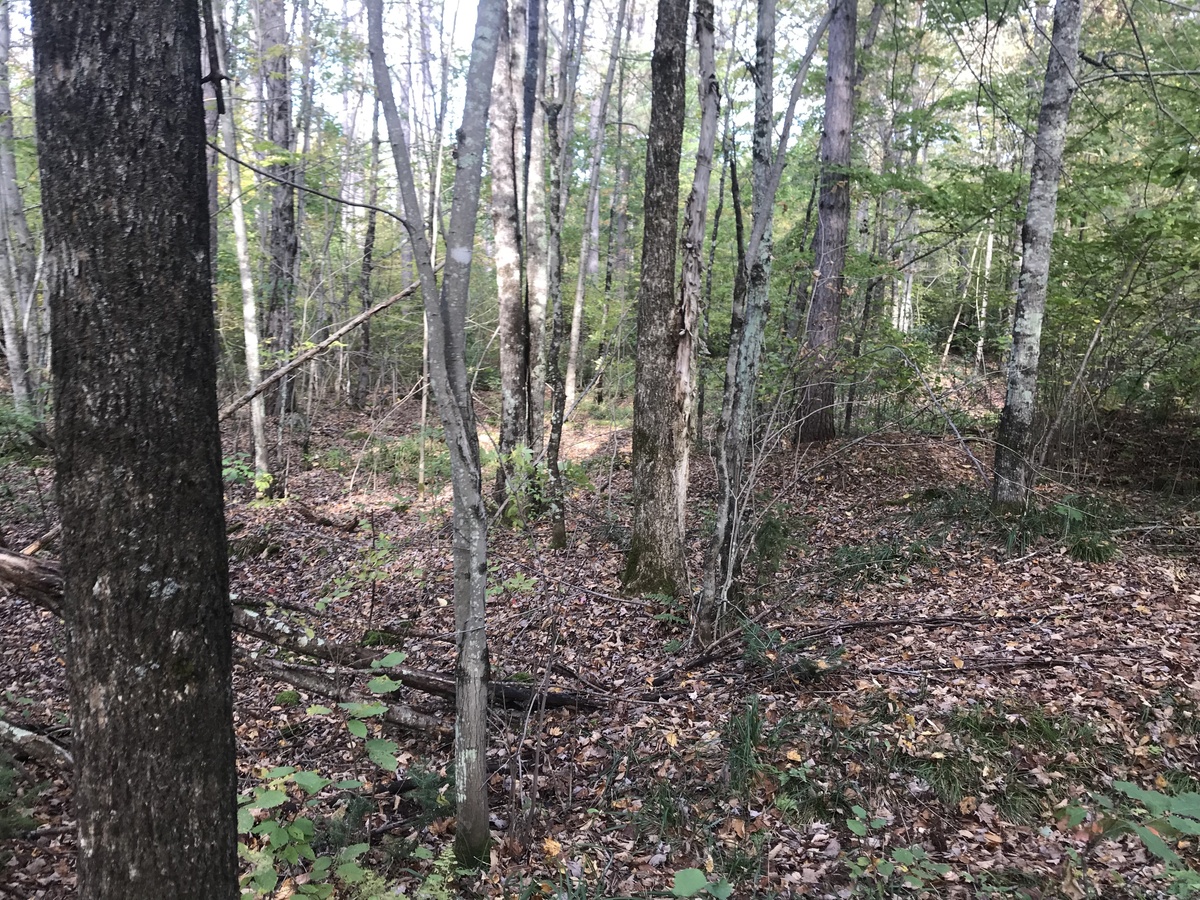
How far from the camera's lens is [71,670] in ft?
7.06

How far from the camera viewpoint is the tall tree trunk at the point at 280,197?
11219 millimetres

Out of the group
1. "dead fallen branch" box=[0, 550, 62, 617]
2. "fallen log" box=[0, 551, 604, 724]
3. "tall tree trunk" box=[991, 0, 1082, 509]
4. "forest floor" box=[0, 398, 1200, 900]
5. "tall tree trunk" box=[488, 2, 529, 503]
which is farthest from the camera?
"tall tree trunk" box=[488, 2, 529, 503]

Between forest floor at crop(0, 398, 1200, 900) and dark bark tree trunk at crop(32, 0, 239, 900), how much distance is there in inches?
8.3

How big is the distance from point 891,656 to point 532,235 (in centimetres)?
635

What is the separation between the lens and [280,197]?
1226 cm

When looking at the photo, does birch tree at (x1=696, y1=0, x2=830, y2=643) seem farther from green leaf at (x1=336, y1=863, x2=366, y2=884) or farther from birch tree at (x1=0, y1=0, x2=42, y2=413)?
birch tree at (x1=0, y1=0, x2=42, y2=413)

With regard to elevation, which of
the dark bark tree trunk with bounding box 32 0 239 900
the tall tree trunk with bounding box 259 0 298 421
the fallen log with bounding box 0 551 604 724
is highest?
the tall tree trunk with bounding box 259 0 298 421

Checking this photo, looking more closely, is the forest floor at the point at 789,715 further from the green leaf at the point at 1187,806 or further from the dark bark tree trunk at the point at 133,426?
the dark bark tree trunk at the point at 133,426

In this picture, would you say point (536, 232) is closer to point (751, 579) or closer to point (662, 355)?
point (662, 355)

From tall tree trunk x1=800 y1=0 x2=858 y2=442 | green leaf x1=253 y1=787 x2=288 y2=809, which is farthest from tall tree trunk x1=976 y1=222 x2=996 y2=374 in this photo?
green leaf x1=253 y1=787 x2=288 y2=809

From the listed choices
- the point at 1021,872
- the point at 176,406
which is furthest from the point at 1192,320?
the point at 176,406

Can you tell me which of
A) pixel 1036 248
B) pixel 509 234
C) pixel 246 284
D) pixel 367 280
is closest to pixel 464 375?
pixel 509 234

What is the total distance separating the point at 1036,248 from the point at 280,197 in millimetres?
11948

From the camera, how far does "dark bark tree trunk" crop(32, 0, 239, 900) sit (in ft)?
6.73
